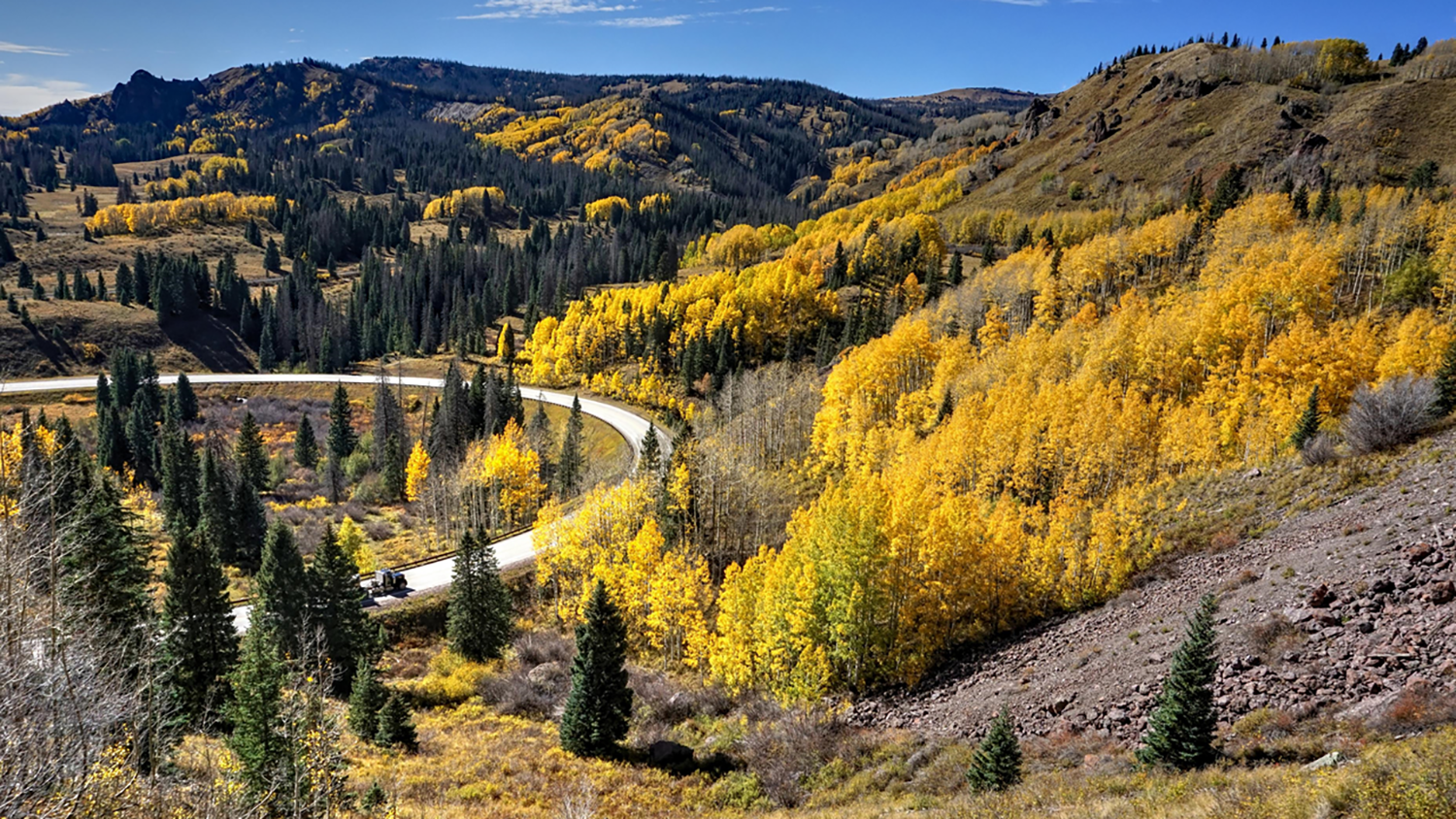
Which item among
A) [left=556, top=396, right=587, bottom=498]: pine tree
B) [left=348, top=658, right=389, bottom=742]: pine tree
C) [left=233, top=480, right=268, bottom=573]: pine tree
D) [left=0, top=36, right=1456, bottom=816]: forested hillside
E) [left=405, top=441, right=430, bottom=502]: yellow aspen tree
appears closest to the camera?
[left=0, top=36, right=1456, bottom=816]: forested hillside

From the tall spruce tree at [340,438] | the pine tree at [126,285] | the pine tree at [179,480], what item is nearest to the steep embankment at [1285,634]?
the pine tree at [179,480]

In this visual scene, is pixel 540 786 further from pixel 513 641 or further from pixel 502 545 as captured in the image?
pixel 502 545

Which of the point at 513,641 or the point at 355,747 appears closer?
the point at 355,747

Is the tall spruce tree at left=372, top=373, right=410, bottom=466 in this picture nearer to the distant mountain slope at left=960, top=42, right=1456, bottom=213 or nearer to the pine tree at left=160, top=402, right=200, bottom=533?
the pine tree at left=160, top=402, right=200, bottom=533

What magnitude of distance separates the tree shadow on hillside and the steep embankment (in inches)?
6168

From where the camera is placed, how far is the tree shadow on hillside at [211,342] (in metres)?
142

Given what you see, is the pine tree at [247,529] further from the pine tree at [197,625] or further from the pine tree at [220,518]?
the pine tree at [197,625]

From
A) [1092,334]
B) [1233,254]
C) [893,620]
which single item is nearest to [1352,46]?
[1233,254]

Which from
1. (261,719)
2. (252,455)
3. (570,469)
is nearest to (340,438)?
(252,455)

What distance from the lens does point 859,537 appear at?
34406 millimetres

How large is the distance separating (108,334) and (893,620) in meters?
164

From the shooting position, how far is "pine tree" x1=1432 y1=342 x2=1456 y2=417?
36753 mm

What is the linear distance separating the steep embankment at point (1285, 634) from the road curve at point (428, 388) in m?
31.9

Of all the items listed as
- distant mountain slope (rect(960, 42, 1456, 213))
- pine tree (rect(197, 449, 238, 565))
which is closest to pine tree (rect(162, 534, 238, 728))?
pine tree (rect(197, 449, 238, 565))
